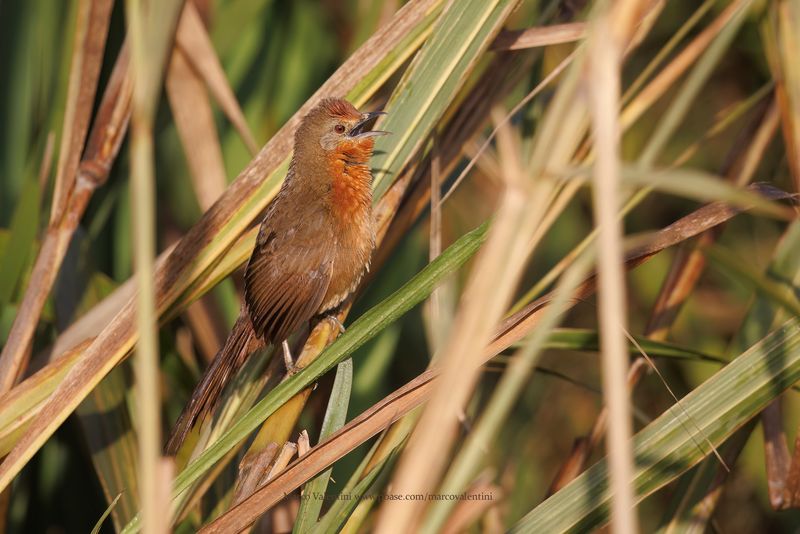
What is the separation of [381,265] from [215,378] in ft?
2.74

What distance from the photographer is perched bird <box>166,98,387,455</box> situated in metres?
2.77

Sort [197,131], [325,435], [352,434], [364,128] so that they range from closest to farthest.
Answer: [352,434] → [325,435] → [364,128] → [197,131]

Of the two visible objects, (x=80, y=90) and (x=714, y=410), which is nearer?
(x=714, y=410)

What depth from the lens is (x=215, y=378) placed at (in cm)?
246

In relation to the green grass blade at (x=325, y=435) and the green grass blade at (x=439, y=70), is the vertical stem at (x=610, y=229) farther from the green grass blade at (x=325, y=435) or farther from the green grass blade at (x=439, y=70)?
the green grass blade at (x=439, y=70)

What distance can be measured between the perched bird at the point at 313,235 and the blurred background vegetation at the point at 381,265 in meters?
0.23

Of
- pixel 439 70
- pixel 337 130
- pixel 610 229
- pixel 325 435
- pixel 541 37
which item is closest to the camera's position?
pixel 610 229

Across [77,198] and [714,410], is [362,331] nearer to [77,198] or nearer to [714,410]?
[714,410]

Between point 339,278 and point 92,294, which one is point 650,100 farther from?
point 92,294

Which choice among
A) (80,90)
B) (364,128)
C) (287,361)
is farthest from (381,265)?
(80,90)

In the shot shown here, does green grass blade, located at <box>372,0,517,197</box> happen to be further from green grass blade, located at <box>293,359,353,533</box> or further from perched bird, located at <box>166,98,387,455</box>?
green grass blade, located at <box>293,359,353,533</box>

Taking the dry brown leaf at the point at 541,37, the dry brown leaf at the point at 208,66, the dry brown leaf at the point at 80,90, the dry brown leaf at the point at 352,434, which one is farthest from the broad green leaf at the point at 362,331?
the dry brown leaf at the point at 208,66

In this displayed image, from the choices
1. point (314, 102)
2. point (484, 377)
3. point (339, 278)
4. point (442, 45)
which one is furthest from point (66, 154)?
point (484, 377)

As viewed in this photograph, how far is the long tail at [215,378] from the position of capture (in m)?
2.32
